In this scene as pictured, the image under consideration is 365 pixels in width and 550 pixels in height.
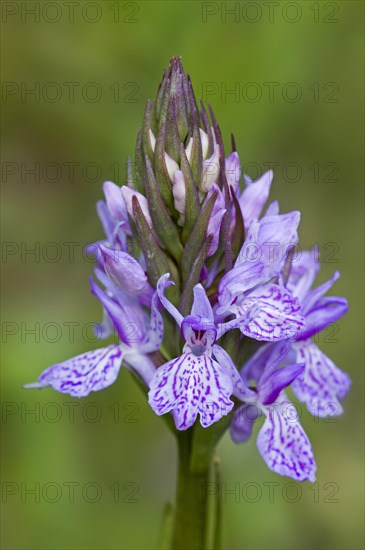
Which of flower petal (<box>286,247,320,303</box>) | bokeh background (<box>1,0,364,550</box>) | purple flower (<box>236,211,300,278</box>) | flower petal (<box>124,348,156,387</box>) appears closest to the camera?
purple flower (<box>236,211,300,278</box>)

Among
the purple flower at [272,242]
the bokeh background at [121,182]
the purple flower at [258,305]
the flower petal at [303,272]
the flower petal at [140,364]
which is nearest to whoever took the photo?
the purple flower at [258,305]

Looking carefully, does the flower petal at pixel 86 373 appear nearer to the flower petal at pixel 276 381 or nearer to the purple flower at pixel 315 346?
the flower petal at pixel 276 381

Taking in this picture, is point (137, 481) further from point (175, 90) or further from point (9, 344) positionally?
point (175, 90)

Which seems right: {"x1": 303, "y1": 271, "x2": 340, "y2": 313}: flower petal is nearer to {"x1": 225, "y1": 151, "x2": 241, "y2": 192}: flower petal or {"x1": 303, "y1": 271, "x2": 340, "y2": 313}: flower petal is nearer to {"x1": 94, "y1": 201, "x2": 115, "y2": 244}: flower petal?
{"x1": 225, "y1": 151, "x2": 241, "y2": 192}: flower petal

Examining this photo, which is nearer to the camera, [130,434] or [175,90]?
[175,90]

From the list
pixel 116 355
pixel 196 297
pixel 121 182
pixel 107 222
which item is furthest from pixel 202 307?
pixel 121 182

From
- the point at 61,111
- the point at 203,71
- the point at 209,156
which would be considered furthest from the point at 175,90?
the point at 61,111

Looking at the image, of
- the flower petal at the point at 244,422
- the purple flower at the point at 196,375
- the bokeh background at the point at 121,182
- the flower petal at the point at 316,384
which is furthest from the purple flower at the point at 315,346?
the bokeh background at the point at 121,182

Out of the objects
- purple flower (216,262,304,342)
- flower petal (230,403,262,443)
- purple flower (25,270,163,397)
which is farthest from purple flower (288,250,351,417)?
purple flower (25,270,163,397)
